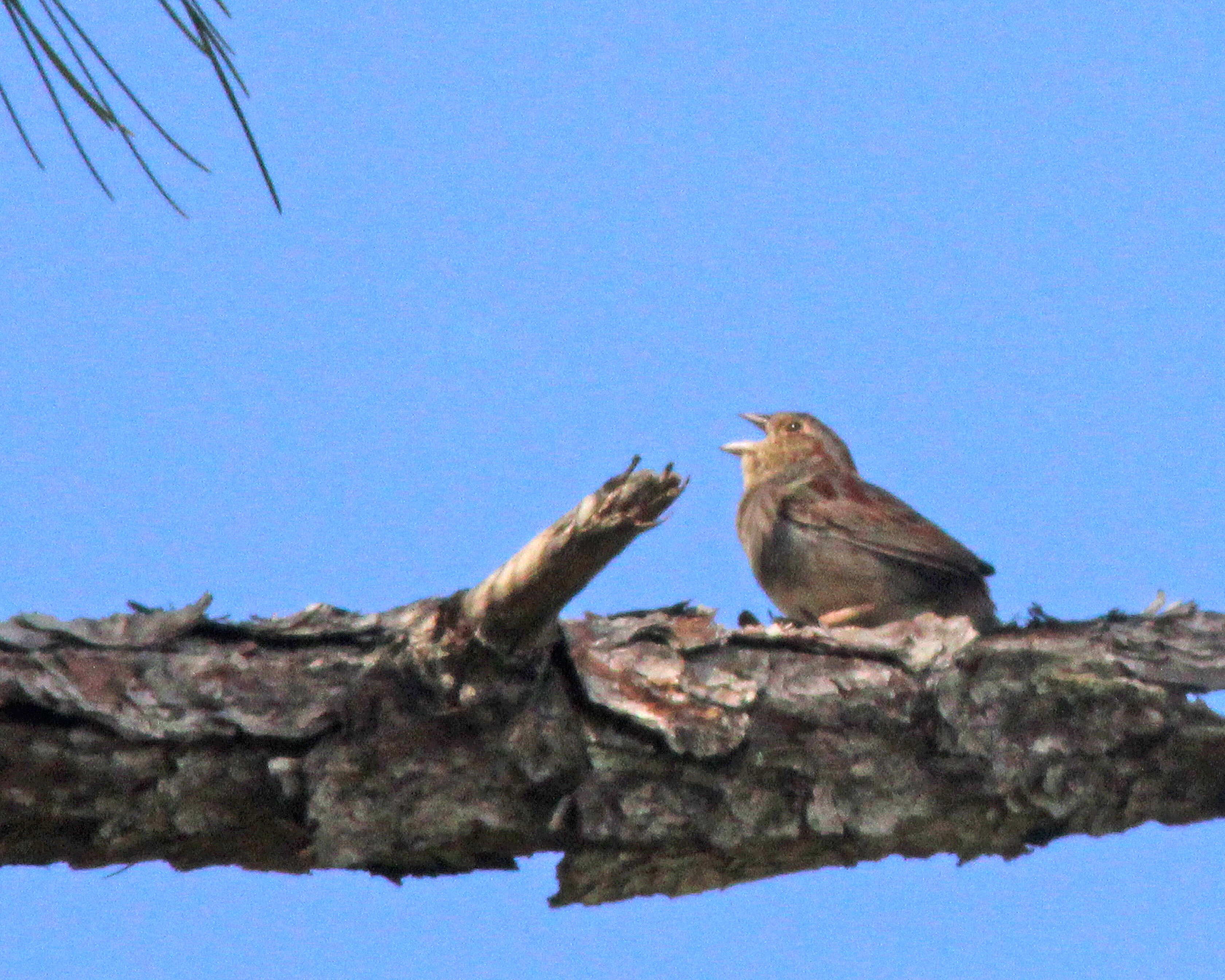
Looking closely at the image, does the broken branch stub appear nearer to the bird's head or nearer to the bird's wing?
the bird's wing

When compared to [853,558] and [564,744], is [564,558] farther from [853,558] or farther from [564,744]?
[853,558]

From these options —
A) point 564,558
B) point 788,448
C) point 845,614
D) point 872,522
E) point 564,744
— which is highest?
point 788,448

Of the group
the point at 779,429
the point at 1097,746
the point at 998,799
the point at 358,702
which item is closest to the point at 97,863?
the point at 358,702

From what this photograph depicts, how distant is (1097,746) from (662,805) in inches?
41.4

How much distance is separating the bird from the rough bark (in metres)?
2.90

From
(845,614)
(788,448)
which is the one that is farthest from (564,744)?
(788,448)

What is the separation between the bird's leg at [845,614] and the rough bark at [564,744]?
3008 mm

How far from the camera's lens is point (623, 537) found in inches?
136

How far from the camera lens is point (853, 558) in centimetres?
729

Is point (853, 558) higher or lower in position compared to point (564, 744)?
higher

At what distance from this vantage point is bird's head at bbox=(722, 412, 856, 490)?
29.5 feet

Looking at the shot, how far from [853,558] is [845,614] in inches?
10.7

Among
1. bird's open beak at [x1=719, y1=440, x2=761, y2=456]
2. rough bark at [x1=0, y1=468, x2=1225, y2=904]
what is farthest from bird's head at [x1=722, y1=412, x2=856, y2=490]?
rough bark at [x1=0, y1=468, x2=1225, y2=904]

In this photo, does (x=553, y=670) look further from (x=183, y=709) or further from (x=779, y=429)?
(x=779, y=429)
